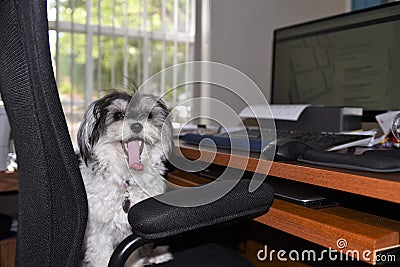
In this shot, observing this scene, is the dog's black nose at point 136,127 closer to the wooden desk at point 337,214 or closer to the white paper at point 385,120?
the wooden desk at point 337,214

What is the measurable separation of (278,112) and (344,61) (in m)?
0.29

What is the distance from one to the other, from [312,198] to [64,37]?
1.39 metres

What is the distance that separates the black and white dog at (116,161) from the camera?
3.78ft

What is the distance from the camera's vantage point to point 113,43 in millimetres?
1997

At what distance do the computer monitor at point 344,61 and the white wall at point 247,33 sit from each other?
0.31m

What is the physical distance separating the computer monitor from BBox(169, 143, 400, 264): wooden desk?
66 cm

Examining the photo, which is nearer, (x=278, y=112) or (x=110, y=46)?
(x=278, y=112)

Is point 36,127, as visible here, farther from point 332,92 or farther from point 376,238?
point 332,92

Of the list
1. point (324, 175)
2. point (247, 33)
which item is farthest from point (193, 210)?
point (247, 33)

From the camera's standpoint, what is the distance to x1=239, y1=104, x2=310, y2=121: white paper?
1.53 m

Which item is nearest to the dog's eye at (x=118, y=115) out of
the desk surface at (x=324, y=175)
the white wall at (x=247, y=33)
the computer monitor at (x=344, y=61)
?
the desk surface at (x=324, y=175)

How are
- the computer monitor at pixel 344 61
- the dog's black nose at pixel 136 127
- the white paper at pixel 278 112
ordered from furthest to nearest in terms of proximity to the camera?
the white paper at pixel 278 112
the computer monitor at pixel 344 61
the dog's black nose at pixel 136 127

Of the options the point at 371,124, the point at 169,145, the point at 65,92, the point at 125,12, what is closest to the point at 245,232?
the point at 371,124

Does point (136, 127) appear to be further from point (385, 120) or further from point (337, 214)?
→ point (385, 120)
